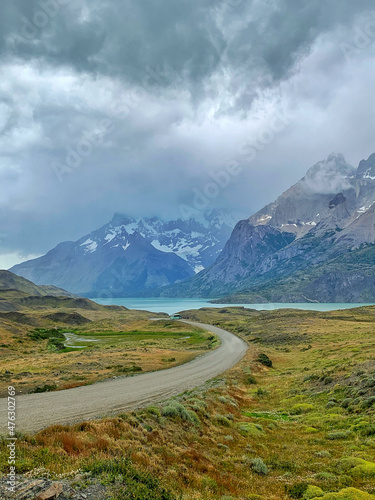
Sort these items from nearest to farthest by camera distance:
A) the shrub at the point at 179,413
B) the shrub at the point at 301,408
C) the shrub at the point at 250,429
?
1. the shrub at the point at 179,413
2. the shrub at the point at 250,429
3. the shrub at the point at 301,408

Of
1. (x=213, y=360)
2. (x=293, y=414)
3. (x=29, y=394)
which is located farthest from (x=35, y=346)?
(x=293, y=414)

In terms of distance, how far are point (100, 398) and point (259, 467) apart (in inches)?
627

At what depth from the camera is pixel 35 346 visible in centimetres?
7906

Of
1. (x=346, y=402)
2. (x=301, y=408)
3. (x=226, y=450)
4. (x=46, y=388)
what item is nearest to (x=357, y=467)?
(x=226, y=450)

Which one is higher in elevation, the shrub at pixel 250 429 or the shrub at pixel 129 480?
the shrub at pixel 129 480

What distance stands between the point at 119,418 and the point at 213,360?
3994 cm

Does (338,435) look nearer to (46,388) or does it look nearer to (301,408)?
(301,408)

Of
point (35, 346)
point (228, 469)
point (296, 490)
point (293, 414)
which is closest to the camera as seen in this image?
point (296, 490)

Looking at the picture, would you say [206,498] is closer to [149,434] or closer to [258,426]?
[149,434]

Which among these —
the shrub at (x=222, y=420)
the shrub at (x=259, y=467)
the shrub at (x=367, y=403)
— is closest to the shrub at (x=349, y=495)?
the shrub at (x=259, y=467)

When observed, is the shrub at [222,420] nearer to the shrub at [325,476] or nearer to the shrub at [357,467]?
the shrub at [357,467]

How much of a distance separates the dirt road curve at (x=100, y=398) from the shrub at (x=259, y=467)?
1022cm

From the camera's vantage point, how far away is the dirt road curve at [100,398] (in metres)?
18.7

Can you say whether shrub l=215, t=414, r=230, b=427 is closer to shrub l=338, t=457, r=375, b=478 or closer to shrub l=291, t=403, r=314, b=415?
shrub l=291, t=403, r=314, b=415
